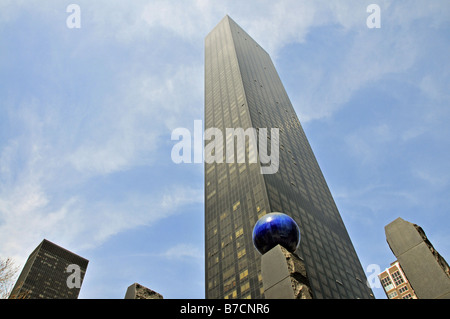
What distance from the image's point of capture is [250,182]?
82.1 meters

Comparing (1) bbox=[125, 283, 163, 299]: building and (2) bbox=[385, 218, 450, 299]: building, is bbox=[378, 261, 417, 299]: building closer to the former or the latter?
(2) bbox=[385, 218, 450, 299]: building

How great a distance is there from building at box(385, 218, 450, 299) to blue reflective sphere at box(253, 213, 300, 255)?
4.69 m

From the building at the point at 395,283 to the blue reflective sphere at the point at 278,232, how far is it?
13559cm

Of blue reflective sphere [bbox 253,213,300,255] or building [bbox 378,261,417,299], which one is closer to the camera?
blue reflective sphere [bbox 253,213,300,255]

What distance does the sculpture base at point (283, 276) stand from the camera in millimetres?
11703

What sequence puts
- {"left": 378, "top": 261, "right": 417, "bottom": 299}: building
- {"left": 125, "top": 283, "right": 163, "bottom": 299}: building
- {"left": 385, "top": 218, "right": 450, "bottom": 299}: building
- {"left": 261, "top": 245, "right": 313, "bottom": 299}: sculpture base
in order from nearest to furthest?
{"left": 125, "top": 283, "right": 163, "bottom": 299}: building → {"left": 261, "top": 245, "right": 313, "bottom": 299}: sculpture base → {"left": 385, "top": 218, "right": 450, "bottom": 299}: building → {"left": 378, "top": 261, "right": 417, "bottom": 299}: building

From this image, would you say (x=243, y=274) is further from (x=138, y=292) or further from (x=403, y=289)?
(x=403, y=289)

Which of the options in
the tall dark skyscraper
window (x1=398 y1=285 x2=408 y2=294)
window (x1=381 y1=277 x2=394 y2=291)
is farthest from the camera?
window (x1=381 y1=277 x2=394 y2=291)

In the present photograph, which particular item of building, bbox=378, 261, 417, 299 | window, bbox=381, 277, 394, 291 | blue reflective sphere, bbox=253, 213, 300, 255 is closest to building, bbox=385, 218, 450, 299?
blue reflective sphere, bbox=253, 213, 300, 255

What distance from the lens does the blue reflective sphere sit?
43.0 ft

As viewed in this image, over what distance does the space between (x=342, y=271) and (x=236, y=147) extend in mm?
42012
